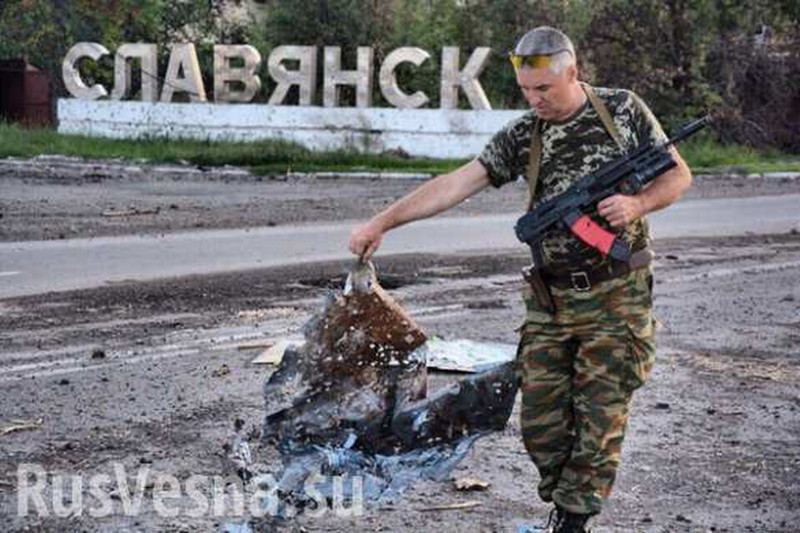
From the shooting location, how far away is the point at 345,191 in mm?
18812

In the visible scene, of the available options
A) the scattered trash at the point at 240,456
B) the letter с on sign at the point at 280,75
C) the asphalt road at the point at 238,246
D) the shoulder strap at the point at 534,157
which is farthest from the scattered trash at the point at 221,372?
the letter с on sign at the point at 280,75

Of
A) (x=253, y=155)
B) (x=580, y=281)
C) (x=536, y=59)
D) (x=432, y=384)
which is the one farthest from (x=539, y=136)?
(x=253, y=155)

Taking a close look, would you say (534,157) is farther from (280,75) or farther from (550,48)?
(280,75)

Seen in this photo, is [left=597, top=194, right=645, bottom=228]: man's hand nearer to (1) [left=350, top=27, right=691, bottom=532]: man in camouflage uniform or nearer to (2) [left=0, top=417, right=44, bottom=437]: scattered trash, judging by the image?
(1) [left=350, top=27, right=691, bottom=532]: man in camouflage uniform

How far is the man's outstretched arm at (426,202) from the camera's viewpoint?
5.08 meters

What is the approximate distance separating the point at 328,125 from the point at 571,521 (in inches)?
752

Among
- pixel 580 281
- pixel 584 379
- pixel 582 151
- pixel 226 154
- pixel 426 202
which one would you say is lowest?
pixel 226 154

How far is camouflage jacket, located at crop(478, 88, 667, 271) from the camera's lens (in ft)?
15.8

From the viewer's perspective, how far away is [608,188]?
15.6ft

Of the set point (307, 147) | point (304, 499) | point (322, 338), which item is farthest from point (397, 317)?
point (307, 147)

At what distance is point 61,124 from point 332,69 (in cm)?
523

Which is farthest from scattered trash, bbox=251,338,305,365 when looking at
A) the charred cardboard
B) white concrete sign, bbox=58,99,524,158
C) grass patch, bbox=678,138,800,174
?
grass patch, bbox=678,138,800,174

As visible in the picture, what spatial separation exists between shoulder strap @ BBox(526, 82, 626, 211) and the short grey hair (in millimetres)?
169

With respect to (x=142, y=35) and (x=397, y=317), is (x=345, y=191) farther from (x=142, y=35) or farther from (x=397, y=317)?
(x=397, y=317)
